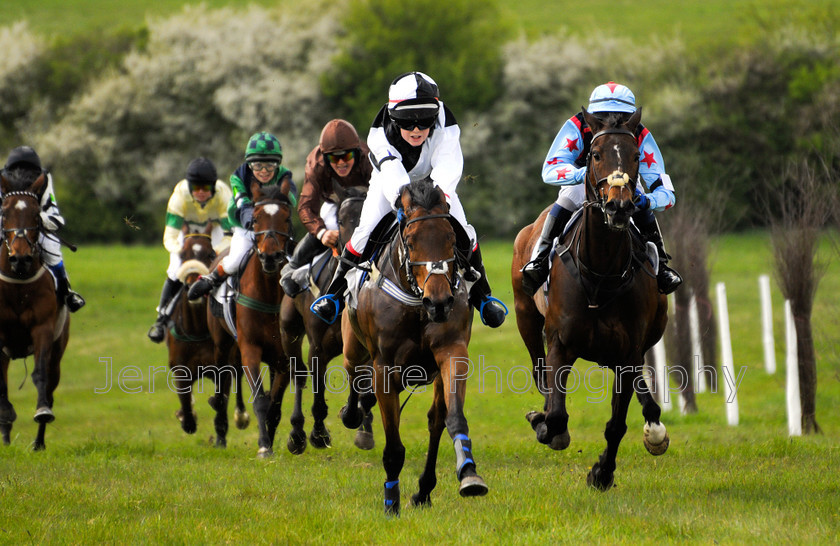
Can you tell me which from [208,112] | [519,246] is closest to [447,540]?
[519,246]

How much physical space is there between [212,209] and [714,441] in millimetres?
6695

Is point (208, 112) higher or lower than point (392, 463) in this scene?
higher

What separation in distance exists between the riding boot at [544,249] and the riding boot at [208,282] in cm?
419

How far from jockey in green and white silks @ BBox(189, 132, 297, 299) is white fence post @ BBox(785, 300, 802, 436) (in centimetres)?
626

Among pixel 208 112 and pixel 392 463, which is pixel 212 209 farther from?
pixel 208 112

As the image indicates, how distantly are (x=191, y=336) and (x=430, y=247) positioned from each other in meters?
7.58

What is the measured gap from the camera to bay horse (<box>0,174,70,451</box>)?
10703 mm

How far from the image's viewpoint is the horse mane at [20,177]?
11062mm

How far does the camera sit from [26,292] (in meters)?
11.1

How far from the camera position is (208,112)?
44.0m

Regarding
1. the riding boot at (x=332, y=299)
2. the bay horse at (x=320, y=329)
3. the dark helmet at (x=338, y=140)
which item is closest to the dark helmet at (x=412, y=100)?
the riding boot at (x=332, y=299)

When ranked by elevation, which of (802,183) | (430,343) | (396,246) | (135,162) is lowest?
(430,343)

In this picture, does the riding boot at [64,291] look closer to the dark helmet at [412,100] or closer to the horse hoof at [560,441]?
the dark helmet at [412,100]

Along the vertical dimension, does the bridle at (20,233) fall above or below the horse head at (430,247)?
above
